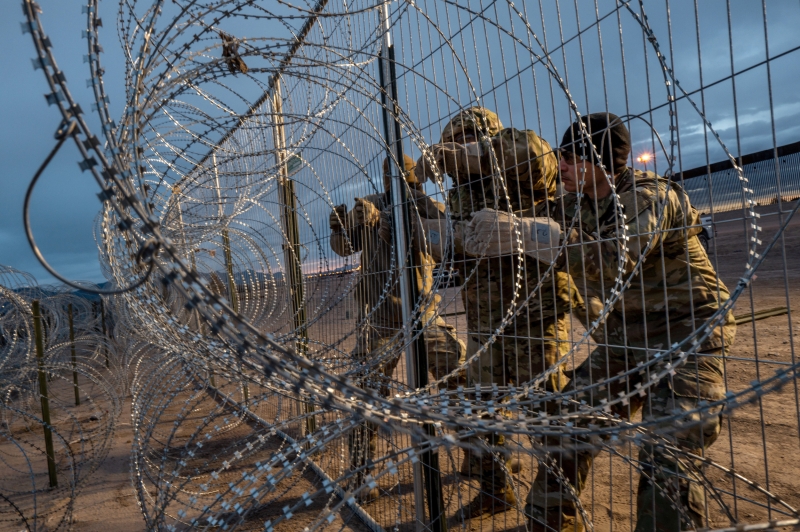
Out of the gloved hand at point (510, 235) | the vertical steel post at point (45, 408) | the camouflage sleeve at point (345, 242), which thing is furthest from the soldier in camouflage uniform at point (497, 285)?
the vertical steel post at point (45, 408)

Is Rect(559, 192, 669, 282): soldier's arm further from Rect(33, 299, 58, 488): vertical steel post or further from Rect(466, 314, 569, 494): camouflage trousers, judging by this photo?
Rect(33, 299, 58, 488): vertical steel post

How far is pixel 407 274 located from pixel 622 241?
4.79 ft

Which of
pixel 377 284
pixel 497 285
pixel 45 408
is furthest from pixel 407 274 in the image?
pixel 45 408

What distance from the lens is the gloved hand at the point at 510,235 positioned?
8.20ft

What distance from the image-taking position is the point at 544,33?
2.34 meters

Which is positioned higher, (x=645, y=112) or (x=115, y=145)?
(x=645, y=112)

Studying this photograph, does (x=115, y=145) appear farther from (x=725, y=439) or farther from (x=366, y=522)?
(x=725, y=439)

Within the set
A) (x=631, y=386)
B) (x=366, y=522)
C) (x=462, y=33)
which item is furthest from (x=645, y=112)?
(x=366, y=522)

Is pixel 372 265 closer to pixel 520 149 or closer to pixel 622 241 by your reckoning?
pixel 520 149

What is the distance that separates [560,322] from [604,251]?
1.25m

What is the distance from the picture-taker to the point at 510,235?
2.57 meters

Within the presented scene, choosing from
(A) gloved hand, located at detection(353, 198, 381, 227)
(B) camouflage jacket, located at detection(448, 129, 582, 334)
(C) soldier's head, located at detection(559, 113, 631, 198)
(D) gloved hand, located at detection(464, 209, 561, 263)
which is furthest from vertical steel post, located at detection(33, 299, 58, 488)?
(C) soldier's head, located at detection(559, 113, 631, 198)

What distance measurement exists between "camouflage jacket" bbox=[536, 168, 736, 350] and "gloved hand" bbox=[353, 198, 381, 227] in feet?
5.18

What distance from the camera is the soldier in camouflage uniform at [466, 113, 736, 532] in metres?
2.23
